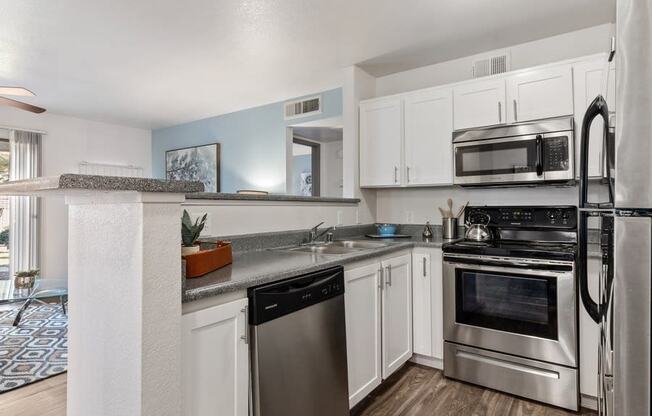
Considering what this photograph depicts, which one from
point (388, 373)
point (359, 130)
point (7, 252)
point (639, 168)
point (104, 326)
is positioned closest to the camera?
point (639, 168)

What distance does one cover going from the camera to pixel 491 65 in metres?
3.04

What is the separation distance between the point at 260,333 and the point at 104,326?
0.51 meters

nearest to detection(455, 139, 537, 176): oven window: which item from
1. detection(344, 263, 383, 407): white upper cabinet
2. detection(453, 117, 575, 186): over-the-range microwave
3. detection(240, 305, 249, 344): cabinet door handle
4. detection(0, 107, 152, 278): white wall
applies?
detection(453, 117, 575, 186): over-the-range microwave

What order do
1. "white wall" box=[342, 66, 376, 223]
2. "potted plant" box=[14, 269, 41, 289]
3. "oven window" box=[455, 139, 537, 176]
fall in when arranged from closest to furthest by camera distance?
"oven window" box=[455, 139, 537, 176]
"white wall" box=[342, 66, 376, 223]
"potted plant" box=[14, 269, 41, 289]

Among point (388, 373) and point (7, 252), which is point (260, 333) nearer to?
point (388, 373)

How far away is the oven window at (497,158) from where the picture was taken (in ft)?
8.19

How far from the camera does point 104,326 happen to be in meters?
1.09

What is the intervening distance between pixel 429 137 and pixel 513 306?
1440 mm

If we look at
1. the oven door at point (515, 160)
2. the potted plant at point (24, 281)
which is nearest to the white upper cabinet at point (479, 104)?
the oven door at point (515, 160)

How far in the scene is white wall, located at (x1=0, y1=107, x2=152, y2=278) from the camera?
5016 millimetres

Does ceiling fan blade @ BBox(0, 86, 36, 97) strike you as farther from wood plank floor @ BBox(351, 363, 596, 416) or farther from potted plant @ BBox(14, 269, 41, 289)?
wood plank floor @ BBox(351, 363, 596, 416)

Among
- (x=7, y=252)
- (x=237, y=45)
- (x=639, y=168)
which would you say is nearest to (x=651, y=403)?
(x=639, y=168)

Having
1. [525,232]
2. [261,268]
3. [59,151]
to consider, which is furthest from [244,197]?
[59,151]

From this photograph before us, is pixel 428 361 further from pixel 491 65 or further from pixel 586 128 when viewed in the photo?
pixel 491 65
